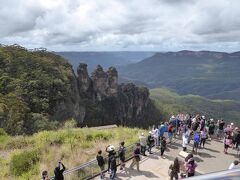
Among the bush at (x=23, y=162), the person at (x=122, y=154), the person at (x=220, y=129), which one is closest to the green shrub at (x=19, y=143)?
the bush at (x=23, y=162)

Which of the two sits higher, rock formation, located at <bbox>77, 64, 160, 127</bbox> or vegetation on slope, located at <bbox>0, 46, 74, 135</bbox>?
vegetation on slope, located at <bbox>0, 46, 74, 135</bbox>

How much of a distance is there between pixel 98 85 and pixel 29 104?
203ft

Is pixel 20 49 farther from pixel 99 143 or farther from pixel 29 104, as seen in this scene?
pixel 99 143

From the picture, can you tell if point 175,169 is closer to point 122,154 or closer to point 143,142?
point 122,154

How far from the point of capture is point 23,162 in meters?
21.2

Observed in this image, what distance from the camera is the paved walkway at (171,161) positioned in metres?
20.8

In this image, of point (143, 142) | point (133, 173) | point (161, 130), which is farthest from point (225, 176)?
point (161, 130)

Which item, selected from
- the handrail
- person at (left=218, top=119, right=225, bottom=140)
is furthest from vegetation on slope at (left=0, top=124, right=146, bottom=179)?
the handrail

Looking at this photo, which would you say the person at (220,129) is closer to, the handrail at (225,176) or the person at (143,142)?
the person at (143,142)

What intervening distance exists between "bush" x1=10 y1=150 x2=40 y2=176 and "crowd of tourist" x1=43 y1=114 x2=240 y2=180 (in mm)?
3833

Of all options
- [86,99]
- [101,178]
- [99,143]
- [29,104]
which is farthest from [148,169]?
[86,99]

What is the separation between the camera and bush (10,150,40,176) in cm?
2062

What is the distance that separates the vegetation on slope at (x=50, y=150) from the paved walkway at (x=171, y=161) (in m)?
2.68

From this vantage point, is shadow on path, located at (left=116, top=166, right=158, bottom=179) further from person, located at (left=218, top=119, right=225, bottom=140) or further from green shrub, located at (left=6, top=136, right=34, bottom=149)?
person, located at (left=218, top=119, right=225, bottom=140)
